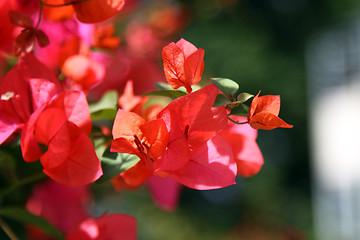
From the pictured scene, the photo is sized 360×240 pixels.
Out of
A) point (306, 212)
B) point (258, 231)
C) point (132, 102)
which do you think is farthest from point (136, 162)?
point (306, 212)

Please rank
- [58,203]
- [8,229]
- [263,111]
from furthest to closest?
[58,203] → [8,229] → [263,111]

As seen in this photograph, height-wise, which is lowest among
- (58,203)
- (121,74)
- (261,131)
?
(261,131)

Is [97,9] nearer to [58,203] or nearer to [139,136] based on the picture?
[139,136]

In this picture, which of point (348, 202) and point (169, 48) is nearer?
point (169, 48)

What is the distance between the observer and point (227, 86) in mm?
204

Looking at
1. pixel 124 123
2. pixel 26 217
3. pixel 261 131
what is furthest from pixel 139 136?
pixel 261 131

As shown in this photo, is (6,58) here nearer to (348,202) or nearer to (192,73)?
(192,73)

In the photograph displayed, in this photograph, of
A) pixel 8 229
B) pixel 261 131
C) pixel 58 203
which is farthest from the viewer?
pixel 261 131

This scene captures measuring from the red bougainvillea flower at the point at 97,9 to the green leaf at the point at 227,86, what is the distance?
0.22ft

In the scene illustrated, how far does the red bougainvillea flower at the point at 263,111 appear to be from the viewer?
0.20 metres

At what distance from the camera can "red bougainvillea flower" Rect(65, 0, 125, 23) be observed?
0.73 feet

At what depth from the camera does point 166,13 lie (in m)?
0.92

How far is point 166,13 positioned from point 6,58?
0.61m

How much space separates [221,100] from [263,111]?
2cm
